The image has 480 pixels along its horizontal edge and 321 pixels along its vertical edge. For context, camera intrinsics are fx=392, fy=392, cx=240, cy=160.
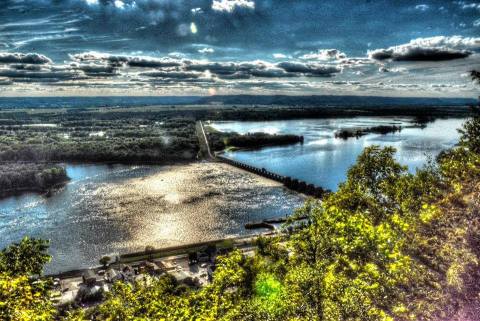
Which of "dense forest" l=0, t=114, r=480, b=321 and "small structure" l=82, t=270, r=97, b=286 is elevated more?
"dense forest" l=0, t=114, r=480, b=321

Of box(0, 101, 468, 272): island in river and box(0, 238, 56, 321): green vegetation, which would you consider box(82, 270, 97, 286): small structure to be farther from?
box(0, 238, 56, 321): green vegetation

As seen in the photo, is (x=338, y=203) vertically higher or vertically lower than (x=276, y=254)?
higher

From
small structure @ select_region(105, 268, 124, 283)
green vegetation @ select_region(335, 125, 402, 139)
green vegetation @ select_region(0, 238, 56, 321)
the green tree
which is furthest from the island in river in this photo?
green vegetation @ select_region(335, 125, 402, 139)

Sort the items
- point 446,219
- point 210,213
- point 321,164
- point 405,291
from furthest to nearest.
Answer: point 321,164 → point 210,213 → point 446,219 → point 405,291

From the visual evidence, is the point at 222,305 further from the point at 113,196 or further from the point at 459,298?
the point at 113,196

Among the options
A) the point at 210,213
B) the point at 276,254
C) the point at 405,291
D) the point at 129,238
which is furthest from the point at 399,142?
the point at 405,291

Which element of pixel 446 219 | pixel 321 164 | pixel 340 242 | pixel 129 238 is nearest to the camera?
pixel 446 219

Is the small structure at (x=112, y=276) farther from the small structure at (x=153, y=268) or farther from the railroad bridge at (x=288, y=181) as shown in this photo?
the railroad bridge at (x=288, y=181)

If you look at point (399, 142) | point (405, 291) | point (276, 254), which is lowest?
point (399, 142)
